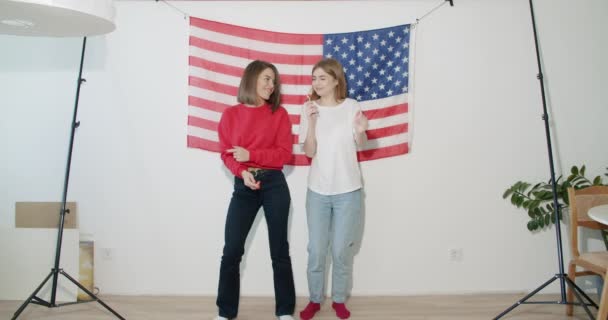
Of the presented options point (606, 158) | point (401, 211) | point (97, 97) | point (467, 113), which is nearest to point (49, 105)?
point (97, 97)

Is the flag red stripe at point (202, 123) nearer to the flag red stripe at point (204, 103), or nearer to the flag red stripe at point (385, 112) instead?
the flag red stripe at point (204, 103)

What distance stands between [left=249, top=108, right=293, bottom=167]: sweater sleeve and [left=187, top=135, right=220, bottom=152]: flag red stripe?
49 centimetres

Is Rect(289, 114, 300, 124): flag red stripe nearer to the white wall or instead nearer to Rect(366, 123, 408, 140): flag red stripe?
the white wall

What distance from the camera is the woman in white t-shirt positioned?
2609 millimetres

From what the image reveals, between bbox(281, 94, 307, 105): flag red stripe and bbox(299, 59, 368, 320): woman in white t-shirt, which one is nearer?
bbox(299, 59, 368, 320): woman in white t-shirt

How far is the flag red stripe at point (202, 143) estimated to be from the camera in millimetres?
2939

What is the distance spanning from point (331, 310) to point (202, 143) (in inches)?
50.2

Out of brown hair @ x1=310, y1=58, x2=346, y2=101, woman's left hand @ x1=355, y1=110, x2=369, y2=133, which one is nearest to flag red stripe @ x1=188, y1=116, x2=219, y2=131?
brown hair @ x1=310, y1=58, x2=346, y2=101

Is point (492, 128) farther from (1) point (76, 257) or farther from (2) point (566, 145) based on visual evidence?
(1) point (76, 257)

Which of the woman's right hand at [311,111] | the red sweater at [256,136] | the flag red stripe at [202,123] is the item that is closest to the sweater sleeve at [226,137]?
the red sweater at [256,136]

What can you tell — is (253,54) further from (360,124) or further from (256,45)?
(360,124)

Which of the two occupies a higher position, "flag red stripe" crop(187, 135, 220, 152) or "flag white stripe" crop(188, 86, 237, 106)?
"flag white stripe" crop(188, 86, 237, 106)

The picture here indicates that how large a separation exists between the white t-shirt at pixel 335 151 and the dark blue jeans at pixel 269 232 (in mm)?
227

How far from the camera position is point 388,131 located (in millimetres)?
2943
